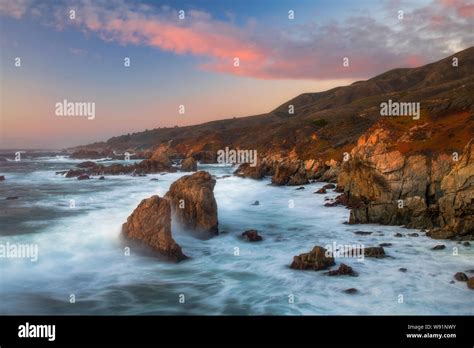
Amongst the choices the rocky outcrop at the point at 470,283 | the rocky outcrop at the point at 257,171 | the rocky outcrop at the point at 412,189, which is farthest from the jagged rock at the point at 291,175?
the rocky outcrop at the point at 470,283

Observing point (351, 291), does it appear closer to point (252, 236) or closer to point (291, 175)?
point (252, 236)

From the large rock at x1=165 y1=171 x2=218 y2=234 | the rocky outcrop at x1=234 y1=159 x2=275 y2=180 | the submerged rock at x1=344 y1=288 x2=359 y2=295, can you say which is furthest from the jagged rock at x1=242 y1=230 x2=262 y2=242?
the rocky outcrop at x1=234 y1=159 x2=275 y2=180

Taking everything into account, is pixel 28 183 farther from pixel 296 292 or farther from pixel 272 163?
pixel 296 292

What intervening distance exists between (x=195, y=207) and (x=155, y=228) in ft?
17.6

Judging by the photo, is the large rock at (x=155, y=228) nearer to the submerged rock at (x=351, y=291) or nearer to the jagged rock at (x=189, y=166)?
the submerged rock at (x=351, y=291)

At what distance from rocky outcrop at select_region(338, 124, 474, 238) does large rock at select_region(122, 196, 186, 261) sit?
596 inches

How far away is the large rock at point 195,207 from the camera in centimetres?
2823

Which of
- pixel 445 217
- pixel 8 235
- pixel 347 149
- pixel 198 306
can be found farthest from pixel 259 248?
pixel 347 149

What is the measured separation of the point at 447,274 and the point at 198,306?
39.3 ft

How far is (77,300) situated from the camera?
59.4ft

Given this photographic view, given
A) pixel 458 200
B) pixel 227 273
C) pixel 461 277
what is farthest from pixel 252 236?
pixel 458 200

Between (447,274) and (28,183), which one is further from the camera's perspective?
(28,183)

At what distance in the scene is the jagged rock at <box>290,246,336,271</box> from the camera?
20.7m

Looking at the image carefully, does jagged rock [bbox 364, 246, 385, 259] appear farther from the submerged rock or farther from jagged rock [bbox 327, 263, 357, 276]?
the submerged rock
